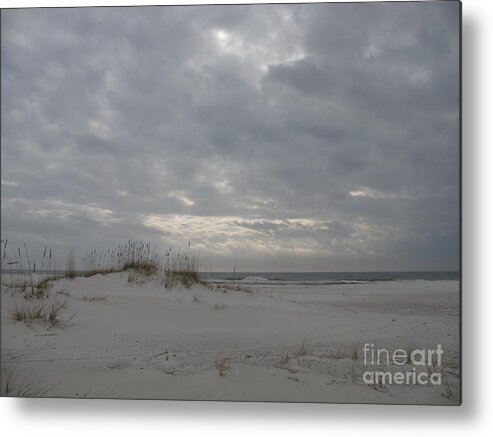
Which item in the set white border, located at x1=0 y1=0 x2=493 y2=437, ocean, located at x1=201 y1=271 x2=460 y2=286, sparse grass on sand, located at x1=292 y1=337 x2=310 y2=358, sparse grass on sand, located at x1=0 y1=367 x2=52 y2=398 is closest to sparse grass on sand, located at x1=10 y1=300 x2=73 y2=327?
sparse grass on sand, located at x1=0 y1=367 x2=52 y2=398

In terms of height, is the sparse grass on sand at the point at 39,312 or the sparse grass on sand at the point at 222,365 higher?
the sparse grass on sand at the point at 39,312

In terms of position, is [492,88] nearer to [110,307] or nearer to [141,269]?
[141,269]

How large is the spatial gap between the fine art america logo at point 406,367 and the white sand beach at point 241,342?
0.07 feet

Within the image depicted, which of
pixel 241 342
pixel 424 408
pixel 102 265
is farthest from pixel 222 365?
pixel 424 408

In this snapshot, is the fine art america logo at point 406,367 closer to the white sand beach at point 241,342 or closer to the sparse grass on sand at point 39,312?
the white sand beach at point 241,342

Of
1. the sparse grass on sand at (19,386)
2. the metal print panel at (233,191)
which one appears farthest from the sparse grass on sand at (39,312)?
the sparse grass on sand at (19,386)

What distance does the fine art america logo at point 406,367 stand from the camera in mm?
2510

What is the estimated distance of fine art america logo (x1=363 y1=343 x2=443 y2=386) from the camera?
251 cm

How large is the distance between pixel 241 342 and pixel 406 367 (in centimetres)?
84

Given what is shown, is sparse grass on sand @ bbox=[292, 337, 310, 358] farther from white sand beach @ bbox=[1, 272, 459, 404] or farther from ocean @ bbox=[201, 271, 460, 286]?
ocean @ bbox=[201, 271, 460, 286]

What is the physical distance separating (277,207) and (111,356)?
3.85 feet

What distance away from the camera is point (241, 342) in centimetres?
267

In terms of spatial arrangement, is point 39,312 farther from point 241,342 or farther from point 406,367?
point 406,367

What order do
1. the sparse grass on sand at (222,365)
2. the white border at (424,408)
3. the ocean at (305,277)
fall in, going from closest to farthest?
1. the white border at (424,408)
2. the sparse grass on sand at (222,365)
3. the ocean at (305,277)
